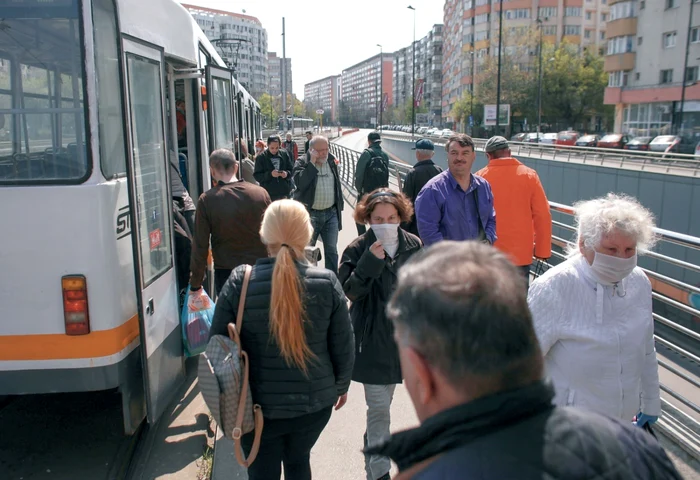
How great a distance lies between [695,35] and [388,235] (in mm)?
56411

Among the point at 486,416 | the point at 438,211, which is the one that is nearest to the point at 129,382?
the point at 438,211

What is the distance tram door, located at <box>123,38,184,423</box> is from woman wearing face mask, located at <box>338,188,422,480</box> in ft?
4.41

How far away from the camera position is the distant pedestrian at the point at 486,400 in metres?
1.19

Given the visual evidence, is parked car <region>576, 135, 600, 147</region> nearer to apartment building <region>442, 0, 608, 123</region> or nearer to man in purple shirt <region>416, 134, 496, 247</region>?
man in purple shirt <region>416, 134, 496, 247</region>

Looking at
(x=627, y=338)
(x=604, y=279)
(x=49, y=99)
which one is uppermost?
(x=49, y=99)

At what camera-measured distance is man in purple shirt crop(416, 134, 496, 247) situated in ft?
16.9

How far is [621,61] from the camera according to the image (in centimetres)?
5884

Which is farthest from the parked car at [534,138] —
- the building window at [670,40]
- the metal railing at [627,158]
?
the metal railing at [627,158]

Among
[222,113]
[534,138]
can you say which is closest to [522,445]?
[222,113]

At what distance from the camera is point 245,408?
2.88 meters

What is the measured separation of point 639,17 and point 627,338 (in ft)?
207

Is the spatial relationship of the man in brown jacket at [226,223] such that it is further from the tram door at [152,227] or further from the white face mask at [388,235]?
the white face mask at [388,235]

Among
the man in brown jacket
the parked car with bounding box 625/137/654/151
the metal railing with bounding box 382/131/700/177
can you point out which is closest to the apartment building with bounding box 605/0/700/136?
the parked car with bounding box 625/137/654/151

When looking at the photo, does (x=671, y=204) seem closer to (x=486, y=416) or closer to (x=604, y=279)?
(x=604, y=279)
